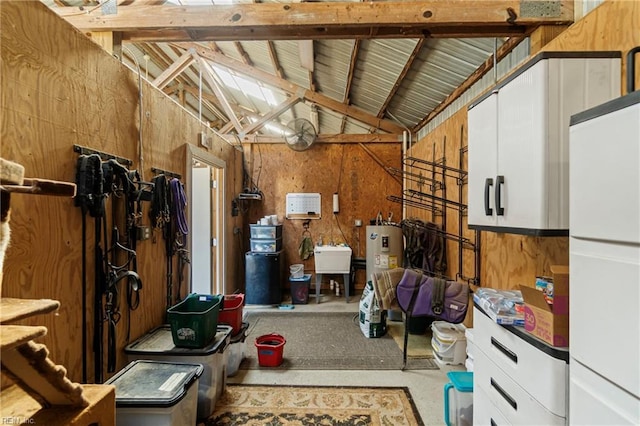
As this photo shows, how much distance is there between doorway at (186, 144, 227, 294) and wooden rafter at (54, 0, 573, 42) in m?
1.87

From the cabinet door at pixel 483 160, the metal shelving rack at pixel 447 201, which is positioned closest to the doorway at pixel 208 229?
the metal shelving rack at pixel 447 201

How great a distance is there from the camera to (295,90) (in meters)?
4.35

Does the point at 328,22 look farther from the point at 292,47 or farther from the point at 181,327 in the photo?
the point at 181,327

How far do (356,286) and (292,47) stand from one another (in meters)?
3.78

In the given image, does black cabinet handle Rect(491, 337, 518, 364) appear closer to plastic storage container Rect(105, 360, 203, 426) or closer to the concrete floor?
the concrete floor

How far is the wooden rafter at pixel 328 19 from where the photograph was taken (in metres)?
2.01

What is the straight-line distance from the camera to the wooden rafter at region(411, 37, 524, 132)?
230 cm

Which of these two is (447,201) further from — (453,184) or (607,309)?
(607,309)

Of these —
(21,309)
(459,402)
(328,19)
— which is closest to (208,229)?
(328,19)

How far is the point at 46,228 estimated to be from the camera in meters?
1.47

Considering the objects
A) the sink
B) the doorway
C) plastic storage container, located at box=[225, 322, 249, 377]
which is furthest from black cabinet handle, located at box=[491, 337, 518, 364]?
the doorway

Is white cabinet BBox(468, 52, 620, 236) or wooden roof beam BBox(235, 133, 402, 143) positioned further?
wooden roof beam BBox(235, 133, 402, 143)

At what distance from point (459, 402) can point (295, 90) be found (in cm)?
407

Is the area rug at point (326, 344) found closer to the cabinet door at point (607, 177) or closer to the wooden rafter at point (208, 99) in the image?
the cabinet door at point (607, 177)
